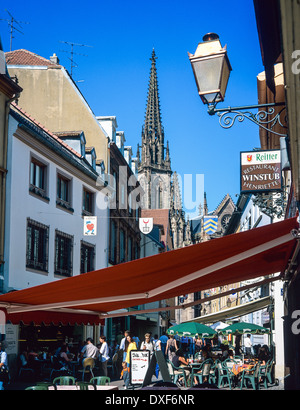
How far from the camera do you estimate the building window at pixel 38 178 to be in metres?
25.0

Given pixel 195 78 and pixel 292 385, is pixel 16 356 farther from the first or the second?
pixel 195 78

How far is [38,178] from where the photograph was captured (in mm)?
25859

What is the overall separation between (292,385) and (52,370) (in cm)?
950

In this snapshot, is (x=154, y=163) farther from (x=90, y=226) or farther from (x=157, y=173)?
(x=90, y=226)

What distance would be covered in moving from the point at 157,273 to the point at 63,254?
73.2 ft

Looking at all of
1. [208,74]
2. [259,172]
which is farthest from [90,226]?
[208,74]

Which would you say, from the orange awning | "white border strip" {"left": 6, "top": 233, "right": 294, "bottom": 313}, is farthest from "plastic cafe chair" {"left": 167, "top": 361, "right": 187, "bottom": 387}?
"white border strip" {"left": 6, "top": 233, "right": 294, "bottom": 313}

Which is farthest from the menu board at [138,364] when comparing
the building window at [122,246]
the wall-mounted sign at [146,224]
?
the building window at [122,246]

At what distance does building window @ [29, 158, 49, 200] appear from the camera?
24997 millimetres

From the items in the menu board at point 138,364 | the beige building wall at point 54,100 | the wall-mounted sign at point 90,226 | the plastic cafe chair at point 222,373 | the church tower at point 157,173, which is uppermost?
the church tower at point 157,173

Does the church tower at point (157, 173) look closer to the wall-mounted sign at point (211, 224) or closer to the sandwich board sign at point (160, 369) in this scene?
the wall-mounted sign at point (211, 224)

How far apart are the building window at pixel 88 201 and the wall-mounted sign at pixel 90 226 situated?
2622 mm

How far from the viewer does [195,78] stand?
780 centimetres
